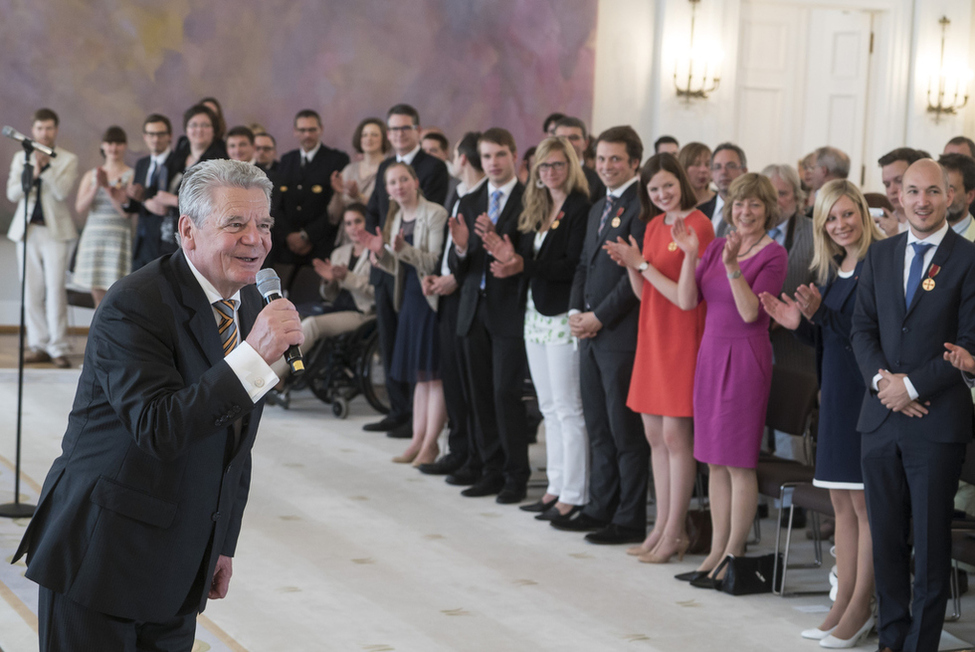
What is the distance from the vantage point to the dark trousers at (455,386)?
587 centimetres

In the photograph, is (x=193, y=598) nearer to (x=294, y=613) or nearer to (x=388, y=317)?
(x=294, y=613)

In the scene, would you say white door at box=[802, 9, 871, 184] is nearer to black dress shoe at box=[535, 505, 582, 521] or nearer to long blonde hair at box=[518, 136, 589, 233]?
long blonde hair at box=[518, 136, 589, 233]

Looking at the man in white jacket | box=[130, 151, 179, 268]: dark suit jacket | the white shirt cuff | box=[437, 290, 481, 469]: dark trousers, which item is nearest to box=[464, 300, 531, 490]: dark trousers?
box=[437, 290, 481, 469]: dark trousers

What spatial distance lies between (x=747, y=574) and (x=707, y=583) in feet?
0.50

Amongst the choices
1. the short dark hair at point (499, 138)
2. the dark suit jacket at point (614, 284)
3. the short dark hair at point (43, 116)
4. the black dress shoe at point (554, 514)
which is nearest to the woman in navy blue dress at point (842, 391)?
the dark suit jacket at point (614, 284)

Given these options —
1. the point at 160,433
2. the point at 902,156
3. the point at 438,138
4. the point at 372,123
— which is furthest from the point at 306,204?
the point at 160,433

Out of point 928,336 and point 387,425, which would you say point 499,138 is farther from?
point 928,336

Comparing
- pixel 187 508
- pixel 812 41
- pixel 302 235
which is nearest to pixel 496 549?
pixel 187 508

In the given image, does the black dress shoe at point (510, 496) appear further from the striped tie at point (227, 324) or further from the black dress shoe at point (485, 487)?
the striped tie at point (227, 324)

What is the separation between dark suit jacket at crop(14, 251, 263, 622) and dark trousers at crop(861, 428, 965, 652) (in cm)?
219

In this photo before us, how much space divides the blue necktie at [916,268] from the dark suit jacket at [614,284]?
138 centimetres

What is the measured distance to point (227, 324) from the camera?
213cm

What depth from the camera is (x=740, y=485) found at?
4.29 metres

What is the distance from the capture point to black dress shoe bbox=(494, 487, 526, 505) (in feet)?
18.0
